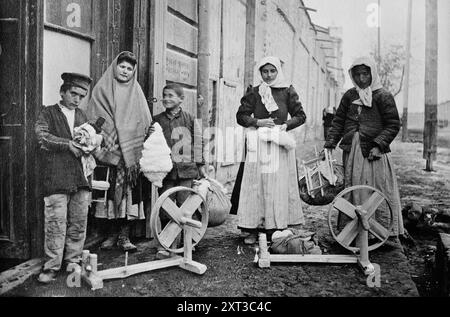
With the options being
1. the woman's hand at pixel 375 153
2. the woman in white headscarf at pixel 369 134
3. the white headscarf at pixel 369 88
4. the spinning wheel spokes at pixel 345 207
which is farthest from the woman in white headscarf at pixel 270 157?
the spinning wheel spokes at pixel 345 207

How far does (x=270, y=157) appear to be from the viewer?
14.1 feet

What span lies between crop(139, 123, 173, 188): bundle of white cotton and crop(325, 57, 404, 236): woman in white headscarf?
1436 millimetres

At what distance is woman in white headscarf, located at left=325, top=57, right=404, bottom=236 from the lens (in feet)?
13.5

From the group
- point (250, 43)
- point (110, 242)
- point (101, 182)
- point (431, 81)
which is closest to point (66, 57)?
point (101, 182)

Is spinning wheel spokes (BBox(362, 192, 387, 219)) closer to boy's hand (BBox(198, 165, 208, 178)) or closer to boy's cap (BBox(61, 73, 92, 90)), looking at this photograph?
boy's hand (BBox(198, 165, 208, 178))

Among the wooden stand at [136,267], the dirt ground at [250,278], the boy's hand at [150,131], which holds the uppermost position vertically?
the boy's hand at [150,131]

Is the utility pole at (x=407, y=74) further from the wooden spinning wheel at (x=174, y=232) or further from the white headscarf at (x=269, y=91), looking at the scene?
the wooden spinning wheel at (x=174, y=232)

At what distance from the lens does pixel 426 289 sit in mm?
3768

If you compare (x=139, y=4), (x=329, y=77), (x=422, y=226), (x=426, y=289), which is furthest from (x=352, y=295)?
(x=329, y=77)

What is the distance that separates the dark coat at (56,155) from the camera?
10.9ft

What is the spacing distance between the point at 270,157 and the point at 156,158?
41.6 inches

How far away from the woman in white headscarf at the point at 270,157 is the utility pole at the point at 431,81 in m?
1.83

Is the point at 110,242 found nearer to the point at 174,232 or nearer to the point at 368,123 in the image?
the point at 174,232

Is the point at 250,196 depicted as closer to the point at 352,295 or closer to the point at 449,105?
the point at 352,295
